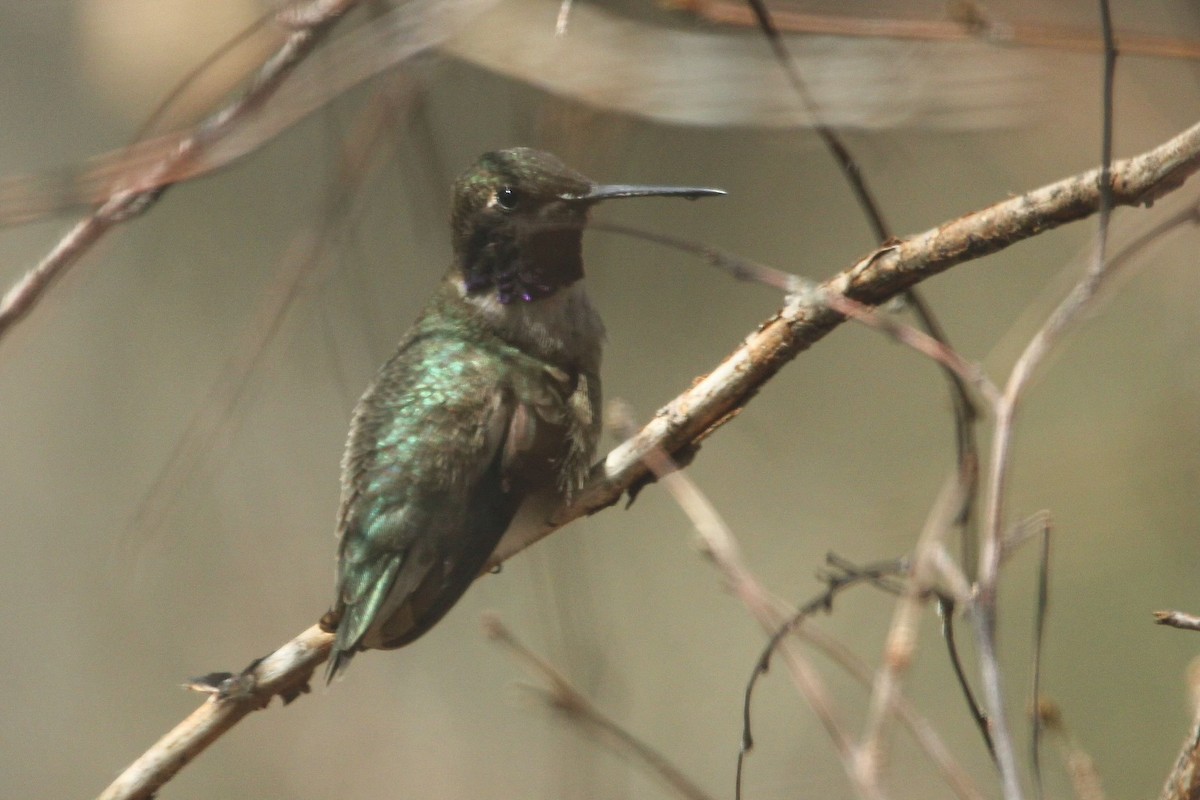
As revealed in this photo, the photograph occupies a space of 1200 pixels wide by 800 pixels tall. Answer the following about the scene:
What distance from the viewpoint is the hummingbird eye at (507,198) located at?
2.60m

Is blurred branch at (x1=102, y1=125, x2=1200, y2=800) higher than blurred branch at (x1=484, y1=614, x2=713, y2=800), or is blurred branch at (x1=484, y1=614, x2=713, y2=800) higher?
blurred branch at (x1=102, y1=125, x2=1200, y2=800)

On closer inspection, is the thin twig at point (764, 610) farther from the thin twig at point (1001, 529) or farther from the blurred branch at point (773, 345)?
the blurred branch at point (773, 345)

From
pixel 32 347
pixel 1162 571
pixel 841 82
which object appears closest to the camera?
pixel 841 82

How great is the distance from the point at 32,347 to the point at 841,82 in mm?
3972

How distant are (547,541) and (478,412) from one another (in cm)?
166

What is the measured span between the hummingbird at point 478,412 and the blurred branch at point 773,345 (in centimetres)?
11

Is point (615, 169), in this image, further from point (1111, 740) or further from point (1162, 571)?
point (1111, 740)

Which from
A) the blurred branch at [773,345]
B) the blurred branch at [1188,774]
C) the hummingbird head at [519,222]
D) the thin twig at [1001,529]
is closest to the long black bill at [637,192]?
the hummingbird head at [519,222]

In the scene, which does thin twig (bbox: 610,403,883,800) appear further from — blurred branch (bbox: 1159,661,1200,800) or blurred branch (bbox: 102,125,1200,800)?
blurred branch (bbox: 102,125,1200,800)

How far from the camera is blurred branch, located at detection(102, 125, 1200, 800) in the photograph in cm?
169

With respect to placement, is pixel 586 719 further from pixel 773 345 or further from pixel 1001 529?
pixel 1001 529

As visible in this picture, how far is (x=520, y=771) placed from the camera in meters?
5.04

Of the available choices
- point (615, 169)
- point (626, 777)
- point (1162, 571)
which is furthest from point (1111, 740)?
point (615, 169)

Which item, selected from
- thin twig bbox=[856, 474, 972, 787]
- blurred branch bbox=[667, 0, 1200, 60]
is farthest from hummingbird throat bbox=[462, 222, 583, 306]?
thin twig bbox=[856, 474, 972, 787]
